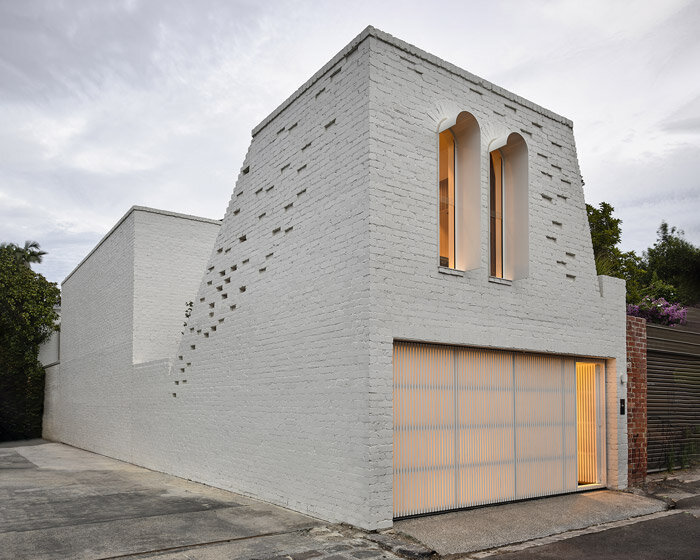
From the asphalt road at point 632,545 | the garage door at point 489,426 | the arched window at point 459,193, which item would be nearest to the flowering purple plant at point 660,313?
the garage door at point 489,426

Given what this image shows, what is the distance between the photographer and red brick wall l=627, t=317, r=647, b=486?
424 inches

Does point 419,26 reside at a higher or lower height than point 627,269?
higher

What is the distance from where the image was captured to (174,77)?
12.8 m

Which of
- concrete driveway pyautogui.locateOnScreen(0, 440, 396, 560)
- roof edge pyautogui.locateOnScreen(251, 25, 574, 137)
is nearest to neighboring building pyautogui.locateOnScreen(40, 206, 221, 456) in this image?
concrete driveway pyautogui.locateOnScreen(0, 440, 396, 560)

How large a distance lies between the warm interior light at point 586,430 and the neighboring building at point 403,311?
26mm

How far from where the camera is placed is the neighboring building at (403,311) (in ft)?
25.7

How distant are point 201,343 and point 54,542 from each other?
5.02 meters

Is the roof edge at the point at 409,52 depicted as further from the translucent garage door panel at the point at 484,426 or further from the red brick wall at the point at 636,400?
the translucent garage door panel at the point at 484,426

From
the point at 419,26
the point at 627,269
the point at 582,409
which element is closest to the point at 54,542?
the point at 582,409

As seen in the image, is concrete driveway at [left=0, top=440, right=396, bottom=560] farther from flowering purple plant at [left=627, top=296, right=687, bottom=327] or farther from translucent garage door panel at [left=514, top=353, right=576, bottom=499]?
flowering purple plant at [left=627, top=296, right=687, bottom=327]

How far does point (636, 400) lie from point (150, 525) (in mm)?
8214

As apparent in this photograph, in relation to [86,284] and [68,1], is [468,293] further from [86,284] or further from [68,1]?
[86,284]

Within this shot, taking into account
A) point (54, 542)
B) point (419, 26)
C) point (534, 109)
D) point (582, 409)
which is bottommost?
point (54, 542)

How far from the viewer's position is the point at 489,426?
350 inches
